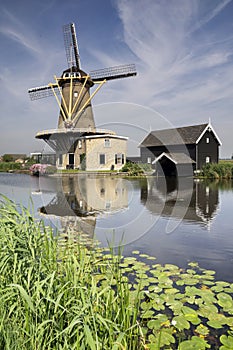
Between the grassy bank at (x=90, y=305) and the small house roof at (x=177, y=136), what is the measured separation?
67.0 feet

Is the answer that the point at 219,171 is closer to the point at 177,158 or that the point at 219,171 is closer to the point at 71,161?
the point at 177,158

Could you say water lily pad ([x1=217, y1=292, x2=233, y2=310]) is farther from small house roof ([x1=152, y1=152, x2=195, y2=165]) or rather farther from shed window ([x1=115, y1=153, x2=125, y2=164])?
shed window ([x1=115, y1=153, x2=125, y2=164])

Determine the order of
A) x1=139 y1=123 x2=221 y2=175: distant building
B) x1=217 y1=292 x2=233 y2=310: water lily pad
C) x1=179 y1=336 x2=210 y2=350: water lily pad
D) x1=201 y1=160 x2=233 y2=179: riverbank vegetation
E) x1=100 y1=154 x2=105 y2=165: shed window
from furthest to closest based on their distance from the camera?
x1=100 y1=154 x2=105 y2=165: shed window
x1=139 y1=123 x2=221 y2=175: distant building
x1=201 y1=160 x2=233 y2=179: riverbank vegetation
x1=217 y1=292 x2=233 y2=310: water lily pad
x1=179 y1=336 x2=210 y2=350: water lily pad

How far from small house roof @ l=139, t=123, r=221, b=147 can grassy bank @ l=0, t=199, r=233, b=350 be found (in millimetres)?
20435

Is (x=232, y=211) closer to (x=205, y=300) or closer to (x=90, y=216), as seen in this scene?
(x=90, y=216)

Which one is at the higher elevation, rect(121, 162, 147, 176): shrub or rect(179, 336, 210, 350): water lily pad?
rect(121, 162, 147, 176): shrub

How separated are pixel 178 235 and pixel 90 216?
256 centimetres

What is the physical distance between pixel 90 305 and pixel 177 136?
2306cm

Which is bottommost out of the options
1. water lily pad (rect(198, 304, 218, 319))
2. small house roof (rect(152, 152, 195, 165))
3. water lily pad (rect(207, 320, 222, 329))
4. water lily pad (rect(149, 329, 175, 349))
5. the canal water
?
water lily pad (rect(149, 329, 175, 349))

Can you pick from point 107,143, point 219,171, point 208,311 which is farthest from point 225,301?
point 107,143

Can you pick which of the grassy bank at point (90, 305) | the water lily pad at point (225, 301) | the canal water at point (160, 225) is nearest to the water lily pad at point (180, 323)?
the grassy bank at point (90, 305)

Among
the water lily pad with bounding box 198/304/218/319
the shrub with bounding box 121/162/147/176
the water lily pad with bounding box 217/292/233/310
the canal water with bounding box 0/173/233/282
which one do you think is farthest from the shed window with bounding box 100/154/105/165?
the water lily pad with bounding box 198/304/218/319

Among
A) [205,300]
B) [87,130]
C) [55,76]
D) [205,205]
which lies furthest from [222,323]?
[55,76]

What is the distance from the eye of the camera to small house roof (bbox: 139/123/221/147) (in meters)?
22.6
